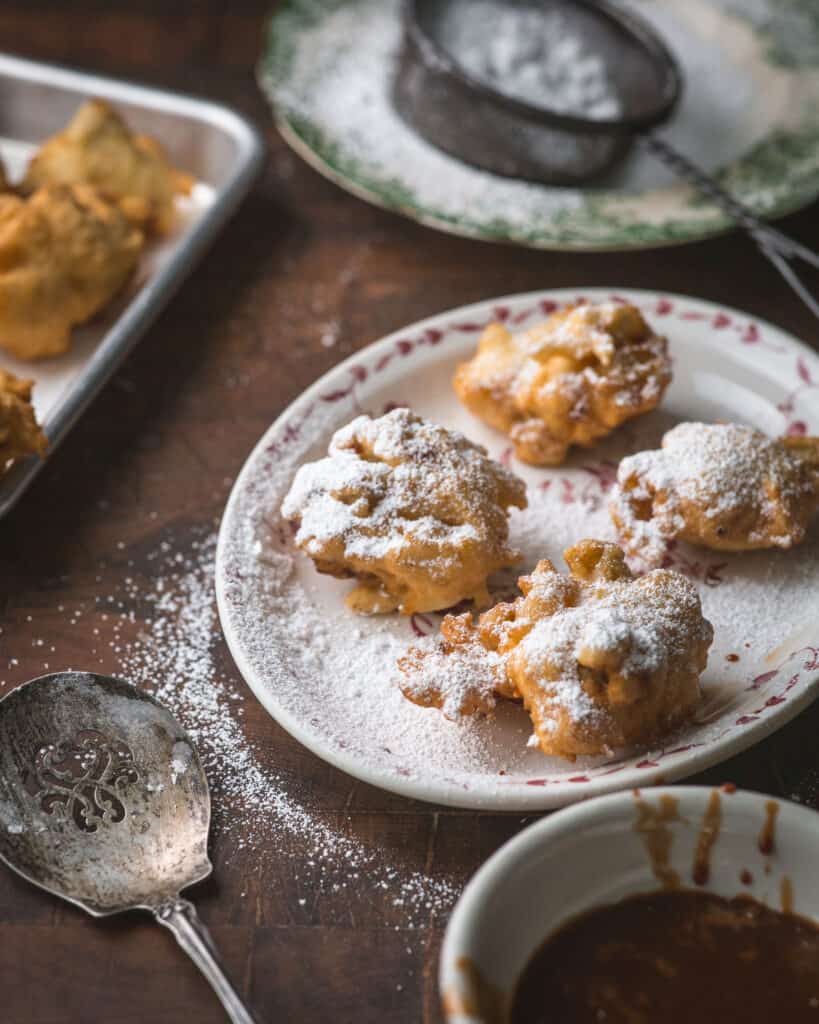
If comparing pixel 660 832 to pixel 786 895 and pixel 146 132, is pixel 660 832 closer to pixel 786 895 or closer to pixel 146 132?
pixel 786 895

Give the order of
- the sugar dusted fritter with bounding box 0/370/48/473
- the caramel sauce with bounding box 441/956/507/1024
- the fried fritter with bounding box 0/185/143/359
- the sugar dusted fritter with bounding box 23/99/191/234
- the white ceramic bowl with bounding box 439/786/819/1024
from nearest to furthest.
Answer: the caramel sauce with bounding box 441/956/507/1024
the white ceramic bowl with bounding box 439/786/819/1024
the sugar dusted fritter with bounding box 0/370/48/473
the fried fritter with bounding box 0/185/143/359
the sugar dusted fritter with bounding box 23/99/191/234

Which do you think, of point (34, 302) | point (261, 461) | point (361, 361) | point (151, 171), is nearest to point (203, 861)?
point (261, 461)

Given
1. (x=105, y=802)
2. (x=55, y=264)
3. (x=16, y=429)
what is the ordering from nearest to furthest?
(x=105, y=802)
(x=16, y=429)
(x=55, y=264)

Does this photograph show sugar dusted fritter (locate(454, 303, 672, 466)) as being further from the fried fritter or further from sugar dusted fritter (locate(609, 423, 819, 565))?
the fried fritter

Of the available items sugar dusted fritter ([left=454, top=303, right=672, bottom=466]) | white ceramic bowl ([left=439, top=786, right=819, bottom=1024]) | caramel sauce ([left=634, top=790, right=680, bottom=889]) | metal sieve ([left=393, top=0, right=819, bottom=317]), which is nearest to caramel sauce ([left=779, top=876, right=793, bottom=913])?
white ceramic bowl ([left=439, top=786, right=819, bottom=1024])

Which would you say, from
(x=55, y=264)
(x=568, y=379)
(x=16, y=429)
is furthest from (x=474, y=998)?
(x=55, y=264)

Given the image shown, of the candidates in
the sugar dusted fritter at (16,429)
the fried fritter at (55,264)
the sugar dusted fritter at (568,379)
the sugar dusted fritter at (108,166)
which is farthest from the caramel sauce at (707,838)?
the sugar dusted fritter at (108,166)
